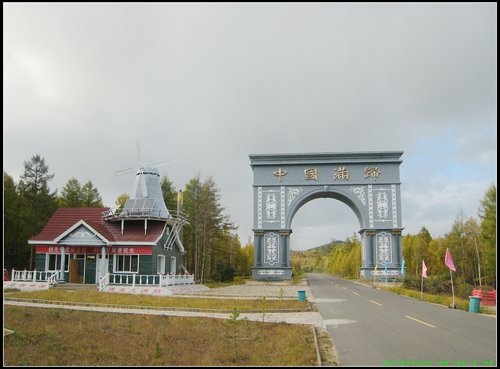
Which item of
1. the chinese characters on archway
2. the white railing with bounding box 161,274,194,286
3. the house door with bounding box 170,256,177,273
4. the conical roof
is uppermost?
the chinese characters on archway

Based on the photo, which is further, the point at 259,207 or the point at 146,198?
the point at 259,207

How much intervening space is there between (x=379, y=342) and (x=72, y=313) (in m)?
10.7

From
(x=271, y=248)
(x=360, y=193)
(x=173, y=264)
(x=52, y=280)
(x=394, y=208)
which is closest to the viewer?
Result: (x=52, y=280)

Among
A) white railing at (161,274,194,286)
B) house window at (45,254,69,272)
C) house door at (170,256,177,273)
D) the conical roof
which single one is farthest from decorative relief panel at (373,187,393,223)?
house window at (45,254,69,272)

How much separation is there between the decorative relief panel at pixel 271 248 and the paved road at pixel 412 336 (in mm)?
28092

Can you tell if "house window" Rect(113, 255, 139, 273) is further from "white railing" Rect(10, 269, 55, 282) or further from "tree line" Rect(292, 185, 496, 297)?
"tree line" Rect(292, 185, 496, 297)

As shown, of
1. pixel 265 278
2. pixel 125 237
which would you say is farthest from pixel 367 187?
pixel 125 237

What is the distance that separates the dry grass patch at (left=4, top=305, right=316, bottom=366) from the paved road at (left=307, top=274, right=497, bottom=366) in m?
1.12

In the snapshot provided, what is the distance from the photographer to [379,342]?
1086 cm

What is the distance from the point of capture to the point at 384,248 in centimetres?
4591

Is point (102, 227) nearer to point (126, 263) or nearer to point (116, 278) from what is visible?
point (126, 263)

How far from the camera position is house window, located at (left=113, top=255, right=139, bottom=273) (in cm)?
3058

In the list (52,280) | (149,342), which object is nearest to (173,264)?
(52,280)

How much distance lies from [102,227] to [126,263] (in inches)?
118
